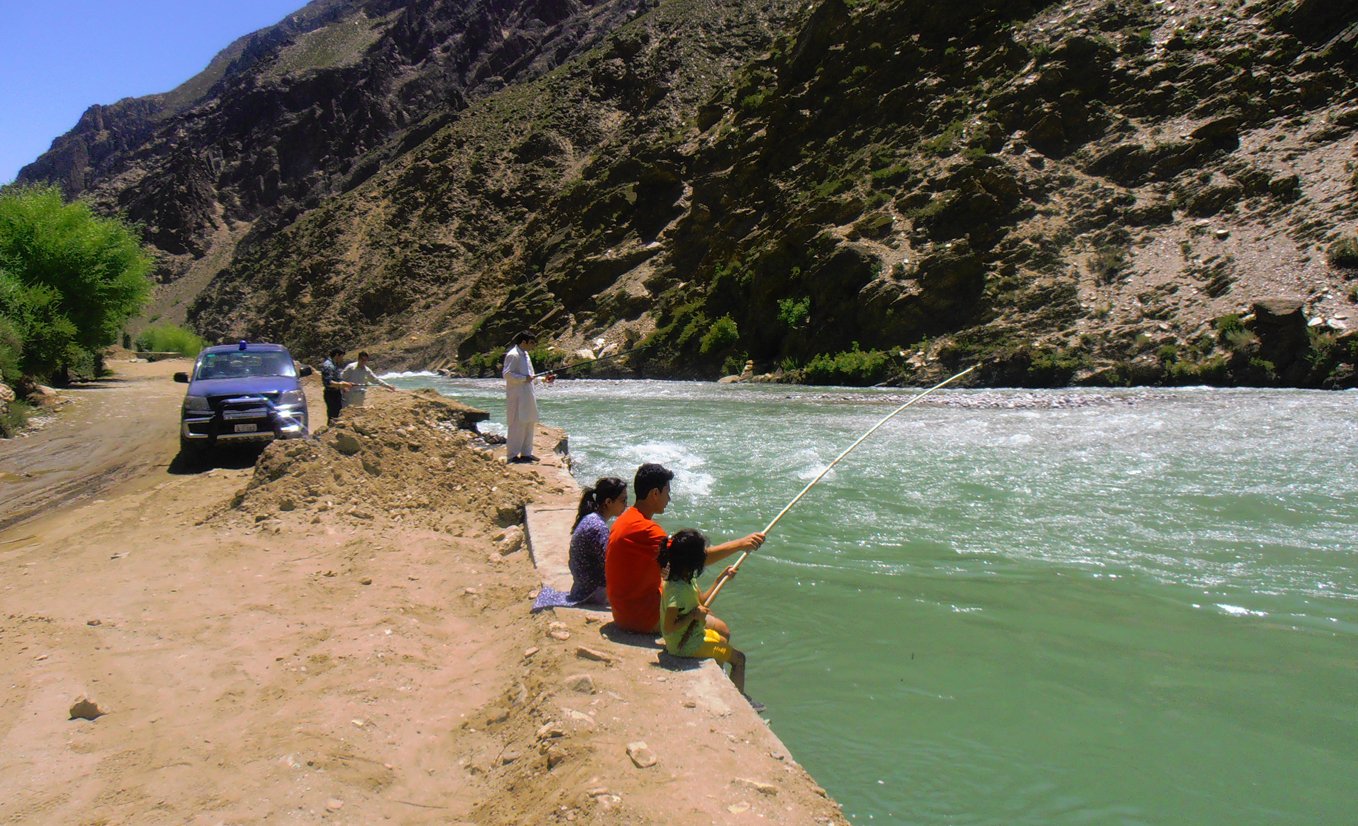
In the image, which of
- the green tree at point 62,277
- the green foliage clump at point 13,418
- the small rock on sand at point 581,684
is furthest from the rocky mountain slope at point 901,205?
the green foliage clump at point 13,418

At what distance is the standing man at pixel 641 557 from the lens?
4.71 m

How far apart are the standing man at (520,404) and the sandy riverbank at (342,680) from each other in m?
1.27

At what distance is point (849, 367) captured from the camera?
26.2 metres

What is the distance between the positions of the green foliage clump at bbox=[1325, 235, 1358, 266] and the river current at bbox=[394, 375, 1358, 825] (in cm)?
693

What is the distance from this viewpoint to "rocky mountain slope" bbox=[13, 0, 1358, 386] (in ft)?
71.2

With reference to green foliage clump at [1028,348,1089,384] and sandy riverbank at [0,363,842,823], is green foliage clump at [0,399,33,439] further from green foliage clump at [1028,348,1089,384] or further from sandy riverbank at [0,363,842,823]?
green foliage clump at [1028,348,1089,384]

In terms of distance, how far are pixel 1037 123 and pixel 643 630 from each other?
2796 centimetres

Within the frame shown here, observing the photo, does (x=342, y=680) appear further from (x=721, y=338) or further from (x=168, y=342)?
(x=168, y=342)

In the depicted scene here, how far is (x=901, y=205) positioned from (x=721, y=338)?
7.42 m

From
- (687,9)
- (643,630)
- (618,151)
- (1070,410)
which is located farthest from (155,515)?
(687,9)

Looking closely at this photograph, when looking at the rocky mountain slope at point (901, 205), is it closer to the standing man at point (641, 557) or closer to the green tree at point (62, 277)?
the green tree at point (62, 277)

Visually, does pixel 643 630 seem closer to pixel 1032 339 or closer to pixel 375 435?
pixel 375 435

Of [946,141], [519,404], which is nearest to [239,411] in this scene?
[519,404]

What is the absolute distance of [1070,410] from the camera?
1641 cm
